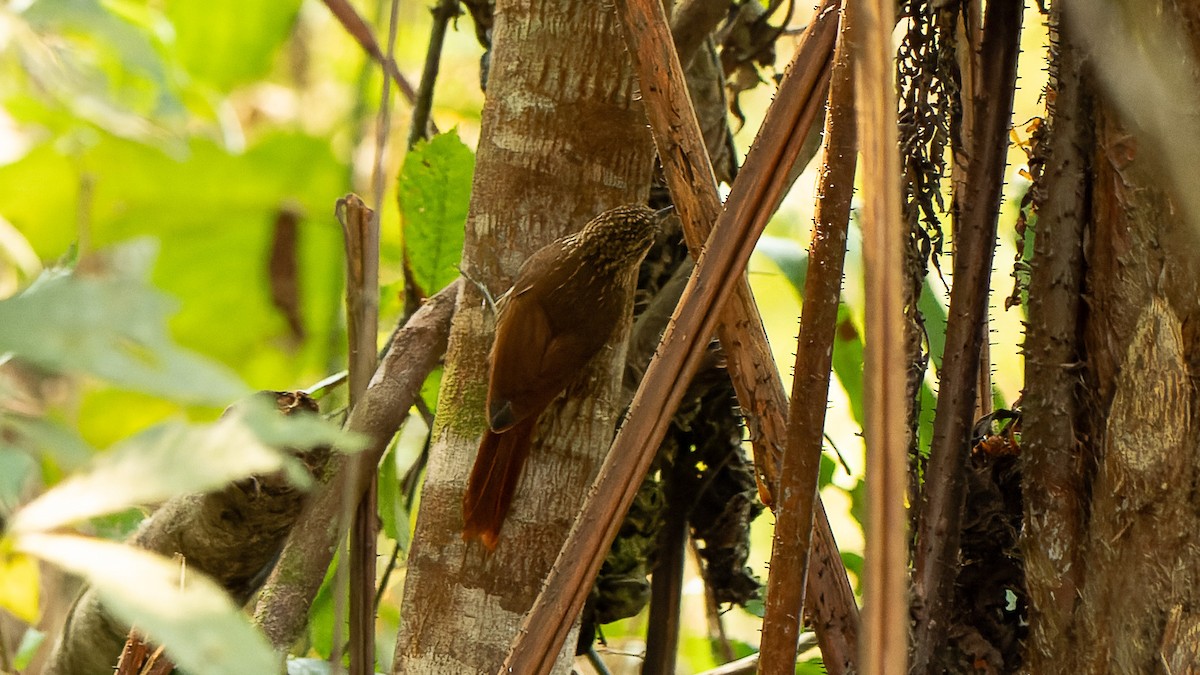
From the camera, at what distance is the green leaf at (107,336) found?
14.1 inches

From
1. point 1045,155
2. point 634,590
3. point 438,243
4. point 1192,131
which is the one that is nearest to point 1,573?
point 438,243

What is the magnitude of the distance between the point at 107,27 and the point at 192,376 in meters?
0.14

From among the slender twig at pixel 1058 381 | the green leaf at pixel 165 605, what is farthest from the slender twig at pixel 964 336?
the green leaf at pixel 165 605

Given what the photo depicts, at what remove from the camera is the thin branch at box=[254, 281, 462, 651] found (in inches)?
39.9

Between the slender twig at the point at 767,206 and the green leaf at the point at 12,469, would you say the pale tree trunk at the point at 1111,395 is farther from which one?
the green leaf at the point at 12,469

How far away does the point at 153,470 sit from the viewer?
0.35 m

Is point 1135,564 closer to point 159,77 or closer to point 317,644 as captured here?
point 159,77

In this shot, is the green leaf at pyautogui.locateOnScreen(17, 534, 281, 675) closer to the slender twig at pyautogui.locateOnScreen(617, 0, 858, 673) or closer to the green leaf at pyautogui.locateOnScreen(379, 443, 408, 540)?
the slender twig at pyautogui.locateOnScreen(617, 0, 858, 673)

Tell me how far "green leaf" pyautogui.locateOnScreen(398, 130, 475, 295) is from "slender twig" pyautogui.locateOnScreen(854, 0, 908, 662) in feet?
3.00

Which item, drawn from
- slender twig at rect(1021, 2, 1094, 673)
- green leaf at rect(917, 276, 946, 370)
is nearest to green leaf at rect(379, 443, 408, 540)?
green leaf at rect(917, 276, 946, 370)

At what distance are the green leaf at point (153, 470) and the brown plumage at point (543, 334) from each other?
0.70m

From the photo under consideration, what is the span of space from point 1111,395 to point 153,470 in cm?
66

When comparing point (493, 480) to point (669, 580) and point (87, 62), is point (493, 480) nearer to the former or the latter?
point (669, 580)

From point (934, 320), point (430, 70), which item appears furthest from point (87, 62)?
point (430, 70)
